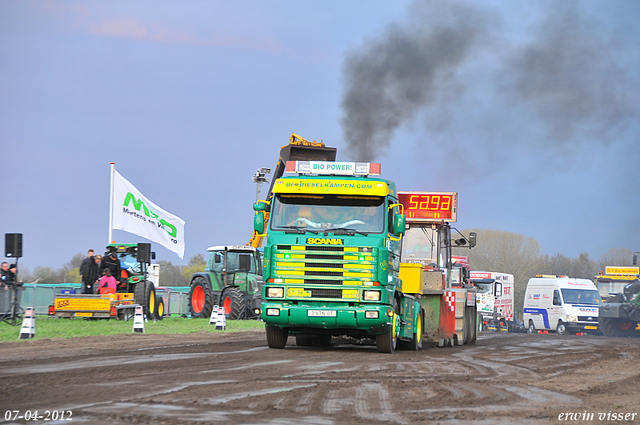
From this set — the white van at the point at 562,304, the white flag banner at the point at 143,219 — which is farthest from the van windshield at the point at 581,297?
the white flag banner at the point at 143,219

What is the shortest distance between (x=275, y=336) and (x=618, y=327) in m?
25.8

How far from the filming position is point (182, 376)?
9.31m

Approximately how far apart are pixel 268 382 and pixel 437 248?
1228 cm

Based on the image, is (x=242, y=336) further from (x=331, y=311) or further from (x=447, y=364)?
(x=447, y=364)

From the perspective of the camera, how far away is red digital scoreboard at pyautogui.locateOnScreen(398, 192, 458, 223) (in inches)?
808

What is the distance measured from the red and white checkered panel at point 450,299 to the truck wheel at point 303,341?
3658 mm

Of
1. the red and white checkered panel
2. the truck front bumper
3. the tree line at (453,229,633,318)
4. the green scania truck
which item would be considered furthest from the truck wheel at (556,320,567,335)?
the tree line at (453,229,633,318)

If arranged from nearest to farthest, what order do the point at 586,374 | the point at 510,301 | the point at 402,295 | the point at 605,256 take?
the point at 586,374
the point at 402,295
the point at 510,301
the point at 605,256

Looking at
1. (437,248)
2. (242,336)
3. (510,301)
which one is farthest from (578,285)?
(242,336)

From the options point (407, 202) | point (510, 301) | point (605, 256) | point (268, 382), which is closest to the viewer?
point (268, 382)

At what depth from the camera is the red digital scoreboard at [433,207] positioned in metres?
20.5

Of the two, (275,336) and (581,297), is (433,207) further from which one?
(581,297)

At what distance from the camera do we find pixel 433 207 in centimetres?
2061

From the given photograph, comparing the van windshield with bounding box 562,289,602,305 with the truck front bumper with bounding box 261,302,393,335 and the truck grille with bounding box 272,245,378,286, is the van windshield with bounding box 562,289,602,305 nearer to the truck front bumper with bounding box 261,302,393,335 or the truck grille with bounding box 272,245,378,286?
the truck front bumper with bounding box 261,302,393,335
